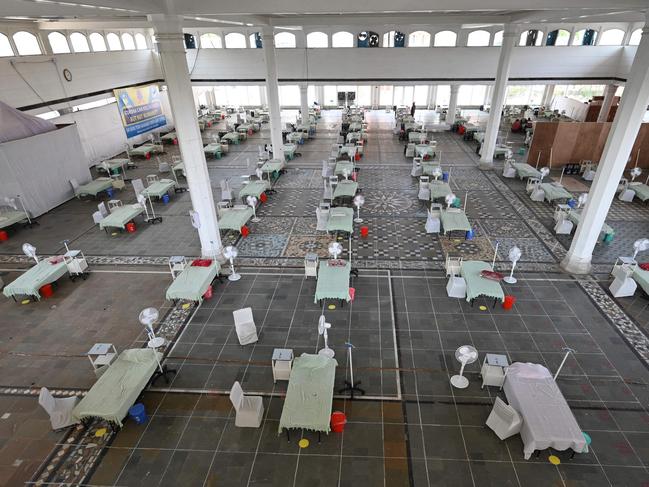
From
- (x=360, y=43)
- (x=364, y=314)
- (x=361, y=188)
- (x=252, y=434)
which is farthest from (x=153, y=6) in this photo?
(x=360, y=43)

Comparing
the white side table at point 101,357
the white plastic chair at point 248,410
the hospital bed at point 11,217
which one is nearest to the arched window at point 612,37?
the white plastic chair at point 248,410

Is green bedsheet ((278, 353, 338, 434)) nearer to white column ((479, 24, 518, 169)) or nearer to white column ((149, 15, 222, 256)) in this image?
white column ((149, 15, 222, 256))

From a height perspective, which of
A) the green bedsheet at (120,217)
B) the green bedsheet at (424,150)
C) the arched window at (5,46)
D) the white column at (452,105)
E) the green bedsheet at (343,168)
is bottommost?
the green bedsheet at (120,217)

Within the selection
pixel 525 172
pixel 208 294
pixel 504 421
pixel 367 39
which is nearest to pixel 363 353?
pixel 504 421

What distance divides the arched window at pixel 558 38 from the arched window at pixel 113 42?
32086mm

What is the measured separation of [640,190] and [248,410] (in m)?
19.1

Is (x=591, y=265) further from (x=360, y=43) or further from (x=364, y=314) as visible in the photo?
(x=360, y=43)

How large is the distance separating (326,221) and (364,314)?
5.32 m

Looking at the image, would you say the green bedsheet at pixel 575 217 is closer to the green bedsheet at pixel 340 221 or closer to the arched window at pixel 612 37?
the green bedsheet at pixel 340 221

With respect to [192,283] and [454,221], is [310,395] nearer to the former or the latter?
[192,283]

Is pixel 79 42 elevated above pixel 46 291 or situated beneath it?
elevated above

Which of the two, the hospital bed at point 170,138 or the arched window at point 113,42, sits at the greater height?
the arched window at point 113,42

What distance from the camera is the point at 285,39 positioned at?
31.5 metres

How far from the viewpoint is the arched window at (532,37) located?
2905 cm
